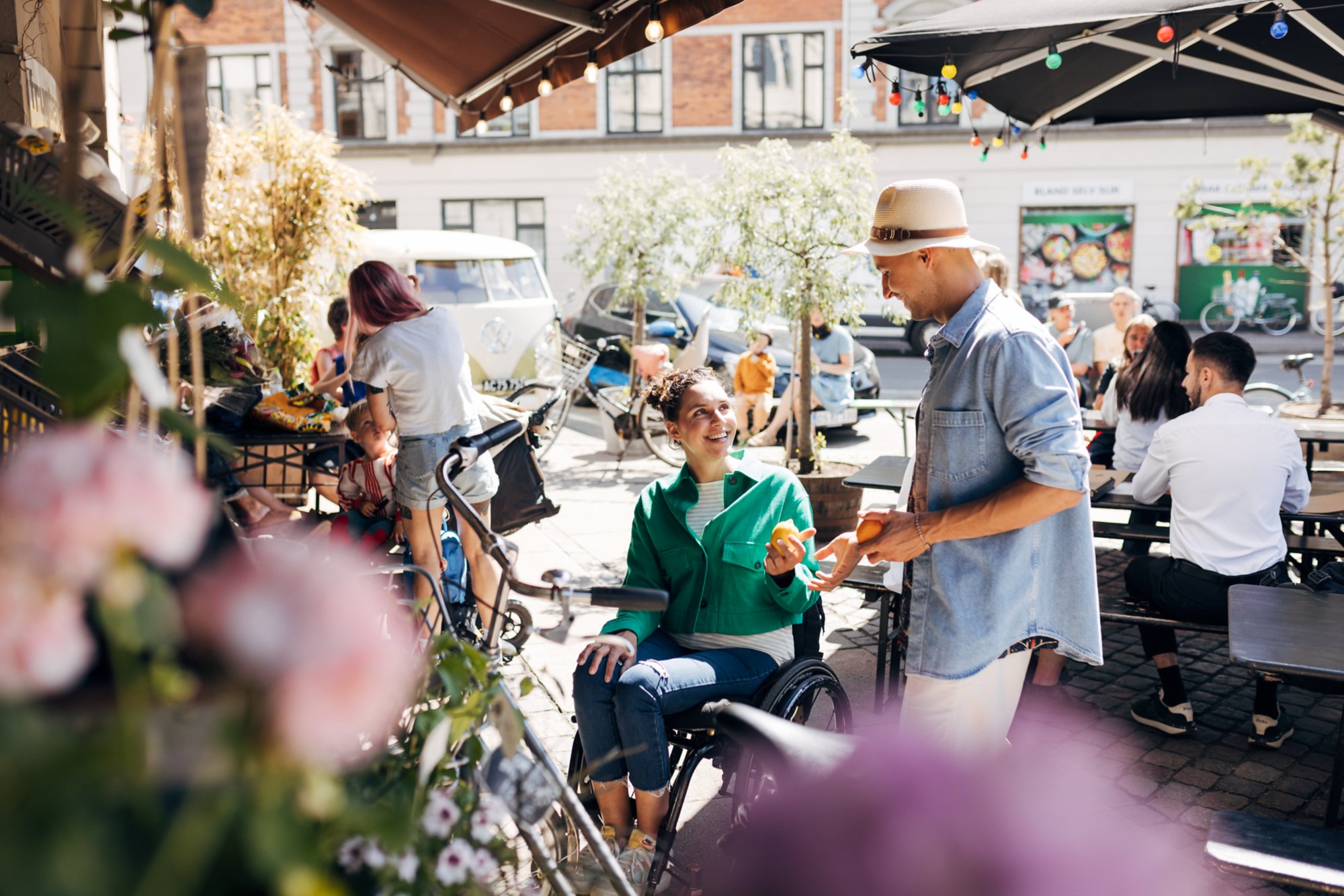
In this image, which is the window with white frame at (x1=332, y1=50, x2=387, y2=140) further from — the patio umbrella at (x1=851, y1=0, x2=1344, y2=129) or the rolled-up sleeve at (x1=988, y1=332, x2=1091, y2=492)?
the rolled-up sleeve at (x1=988, y1=332, x2=1091, y2=492)

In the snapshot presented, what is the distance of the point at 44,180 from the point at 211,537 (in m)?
1.15

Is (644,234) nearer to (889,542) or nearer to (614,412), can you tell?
(614,412)

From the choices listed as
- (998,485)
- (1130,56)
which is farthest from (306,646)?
(1130,56)

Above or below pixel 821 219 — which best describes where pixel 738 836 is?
below

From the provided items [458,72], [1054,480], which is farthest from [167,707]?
[458,72]

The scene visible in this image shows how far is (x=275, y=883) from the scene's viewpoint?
2.35 ft

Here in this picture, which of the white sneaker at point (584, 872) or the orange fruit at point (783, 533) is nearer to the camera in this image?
the white sneaker at point (584, 872)

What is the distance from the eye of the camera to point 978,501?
262 cm

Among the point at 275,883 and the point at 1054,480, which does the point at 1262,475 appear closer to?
the point at 1054,480

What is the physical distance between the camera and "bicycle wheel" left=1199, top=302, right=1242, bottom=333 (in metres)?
24.6

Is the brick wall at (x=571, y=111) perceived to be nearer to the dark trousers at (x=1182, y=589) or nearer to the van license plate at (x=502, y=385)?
the van license plate at (x=502, y=385)

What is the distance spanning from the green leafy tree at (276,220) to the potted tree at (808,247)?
2.86 meters

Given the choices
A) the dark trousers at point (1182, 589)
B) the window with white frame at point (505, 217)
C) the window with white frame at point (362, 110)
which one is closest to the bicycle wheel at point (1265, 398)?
the dark trousers at point (1182, 589)

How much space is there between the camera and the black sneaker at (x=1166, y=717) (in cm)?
445
